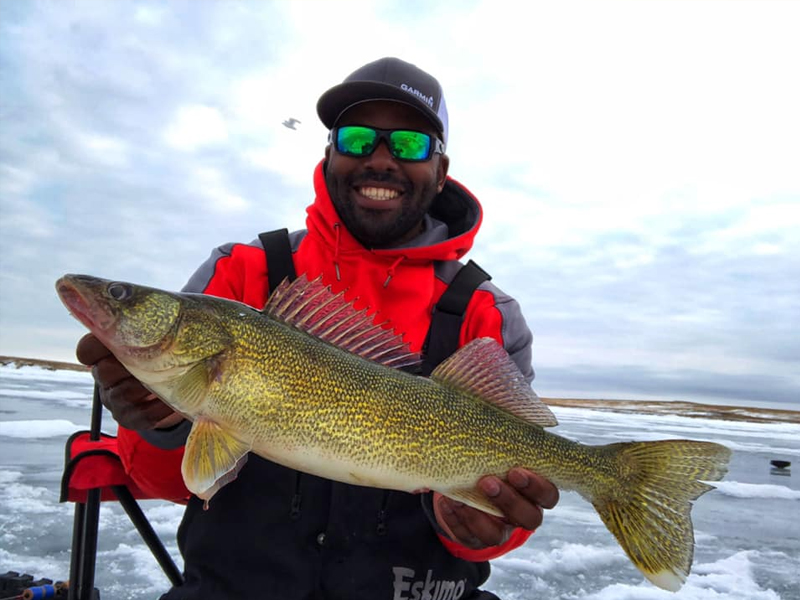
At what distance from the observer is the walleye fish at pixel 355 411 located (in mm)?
1979

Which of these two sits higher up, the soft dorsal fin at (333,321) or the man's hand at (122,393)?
the soft dorsal fin at (333,321)

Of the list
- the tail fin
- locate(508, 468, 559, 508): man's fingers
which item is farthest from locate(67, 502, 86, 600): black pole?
the tail fin

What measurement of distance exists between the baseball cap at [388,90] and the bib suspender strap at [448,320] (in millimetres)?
915

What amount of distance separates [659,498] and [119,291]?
214cm

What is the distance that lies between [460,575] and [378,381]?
1138 millimetres

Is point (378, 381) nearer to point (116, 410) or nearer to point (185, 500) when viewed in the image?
point (116, 410)

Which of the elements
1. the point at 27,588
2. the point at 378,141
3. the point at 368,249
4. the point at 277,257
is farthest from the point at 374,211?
the point at 27,588

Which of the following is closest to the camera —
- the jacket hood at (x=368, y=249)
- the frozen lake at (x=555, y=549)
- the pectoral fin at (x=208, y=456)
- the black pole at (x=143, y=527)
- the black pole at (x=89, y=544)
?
the pectoral fin at (x=208, y=456)

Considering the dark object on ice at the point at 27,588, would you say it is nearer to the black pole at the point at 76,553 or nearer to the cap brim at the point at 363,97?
the black pole at the point at 76,553

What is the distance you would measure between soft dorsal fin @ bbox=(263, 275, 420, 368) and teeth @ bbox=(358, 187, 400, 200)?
0.93 metres

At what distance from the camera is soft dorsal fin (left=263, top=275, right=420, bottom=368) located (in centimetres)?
221

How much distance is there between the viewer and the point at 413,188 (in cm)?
309

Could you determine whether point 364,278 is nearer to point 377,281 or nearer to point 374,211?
point 377,281

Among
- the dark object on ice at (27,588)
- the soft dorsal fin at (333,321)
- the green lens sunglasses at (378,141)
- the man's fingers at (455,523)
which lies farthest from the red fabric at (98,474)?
the green lens sunglasses at (378,141)
